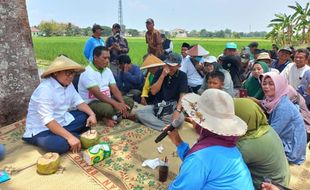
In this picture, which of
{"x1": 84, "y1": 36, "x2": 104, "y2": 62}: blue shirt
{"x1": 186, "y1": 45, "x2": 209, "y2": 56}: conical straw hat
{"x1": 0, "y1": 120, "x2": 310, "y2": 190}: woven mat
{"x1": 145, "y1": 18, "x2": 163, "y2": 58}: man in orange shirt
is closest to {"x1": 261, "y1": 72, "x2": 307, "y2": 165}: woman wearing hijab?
{"x1": 0, "y1": 120, "x2": 310, "y2": 190}: woven mat

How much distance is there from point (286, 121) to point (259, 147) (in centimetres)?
129

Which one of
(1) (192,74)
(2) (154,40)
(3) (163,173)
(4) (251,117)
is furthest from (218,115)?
(2) (154,40)

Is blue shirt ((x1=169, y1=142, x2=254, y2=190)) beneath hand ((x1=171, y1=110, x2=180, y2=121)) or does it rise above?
above

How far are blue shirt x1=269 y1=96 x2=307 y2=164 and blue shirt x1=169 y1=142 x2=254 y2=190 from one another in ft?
5.98

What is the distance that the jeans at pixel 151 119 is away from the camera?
14.0ft

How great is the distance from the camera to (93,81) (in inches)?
166

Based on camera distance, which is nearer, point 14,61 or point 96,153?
point 96,153

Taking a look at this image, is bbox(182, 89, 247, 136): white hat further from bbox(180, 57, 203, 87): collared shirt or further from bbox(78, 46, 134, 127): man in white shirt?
bbox(180, 57, 203, 87): collared shirt

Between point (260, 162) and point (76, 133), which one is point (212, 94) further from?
point (76, 133)

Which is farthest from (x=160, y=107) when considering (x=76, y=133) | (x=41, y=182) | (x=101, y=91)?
(x=41, y=182)

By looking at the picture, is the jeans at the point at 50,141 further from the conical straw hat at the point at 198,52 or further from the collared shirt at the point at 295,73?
the collared shirt at the point at 295,73

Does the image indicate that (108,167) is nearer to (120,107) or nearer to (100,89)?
(120,107)

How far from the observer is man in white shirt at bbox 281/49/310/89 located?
517cm

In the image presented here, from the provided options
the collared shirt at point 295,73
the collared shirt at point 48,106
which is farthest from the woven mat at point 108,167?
the collared shirt at point 295,73
